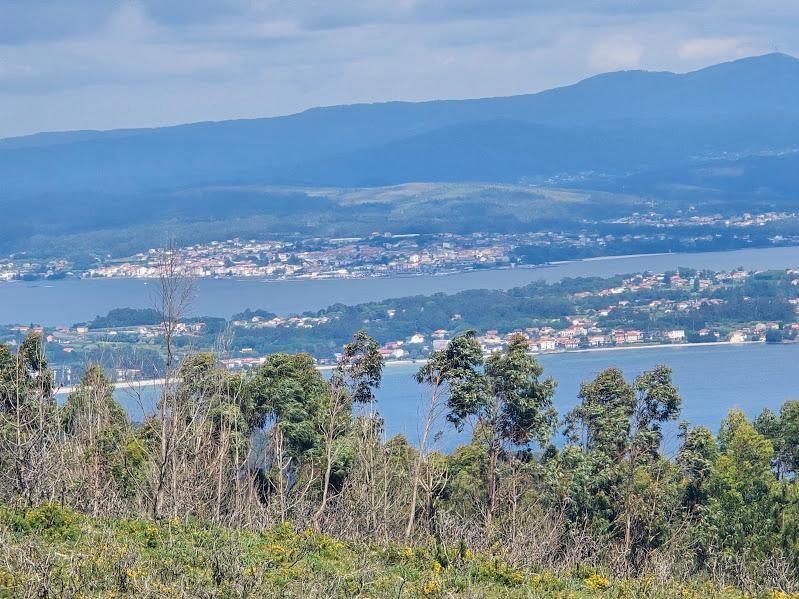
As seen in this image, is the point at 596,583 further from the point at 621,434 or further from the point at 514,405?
the point at 621,434

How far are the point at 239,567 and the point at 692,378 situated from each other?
32.4 meters

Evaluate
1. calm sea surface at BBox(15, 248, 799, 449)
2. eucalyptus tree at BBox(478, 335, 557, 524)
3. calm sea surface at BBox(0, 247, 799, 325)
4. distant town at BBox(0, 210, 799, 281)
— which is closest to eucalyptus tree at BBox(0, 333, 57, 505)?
calm sea surface at BBox(15, 248, 799, 449)

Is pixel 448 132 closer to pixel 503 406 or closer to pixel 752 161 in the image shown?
pixel 752 161

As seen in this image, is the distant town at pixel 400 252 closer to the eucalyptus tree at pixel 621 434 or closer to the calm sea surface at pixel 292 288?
the calm sea surface at pixel 292 288

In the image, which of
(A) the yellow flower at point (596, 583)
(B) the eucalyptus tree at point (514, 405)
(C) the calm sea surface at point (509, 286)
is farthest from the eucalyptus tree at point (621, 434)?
(A) the yellow flower at point (596, 583)

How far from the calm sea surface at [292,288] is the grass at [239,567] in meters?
48.9

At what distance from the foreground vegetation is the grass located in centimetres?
5

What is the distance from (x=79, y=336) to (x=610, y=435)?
35654 millimetres

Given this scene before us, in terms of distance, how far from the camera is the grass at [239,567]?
7469 millimetres

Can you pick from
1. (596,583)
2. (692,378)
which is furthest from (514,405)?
(692,378)

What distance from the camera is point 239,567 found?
26.2 feet

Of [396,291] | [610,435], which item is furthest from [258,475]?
[396,291]

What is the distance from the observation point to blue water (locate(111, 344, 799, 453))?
31.5 m

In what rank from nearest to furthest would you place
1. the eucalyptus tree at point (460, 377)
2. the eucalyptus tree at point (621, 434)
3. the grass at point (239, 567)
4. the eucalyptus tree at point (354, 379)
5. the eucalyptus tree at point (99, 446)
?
1. the grass at point (239, 567)
2. the eucalyptus tree at point (99, 446)
3. the eucalyptus tree at point (621, 434)
4. the eucalyptus tree at point (460, 377)
5. the eucalyptus tree at point (354, 379)
